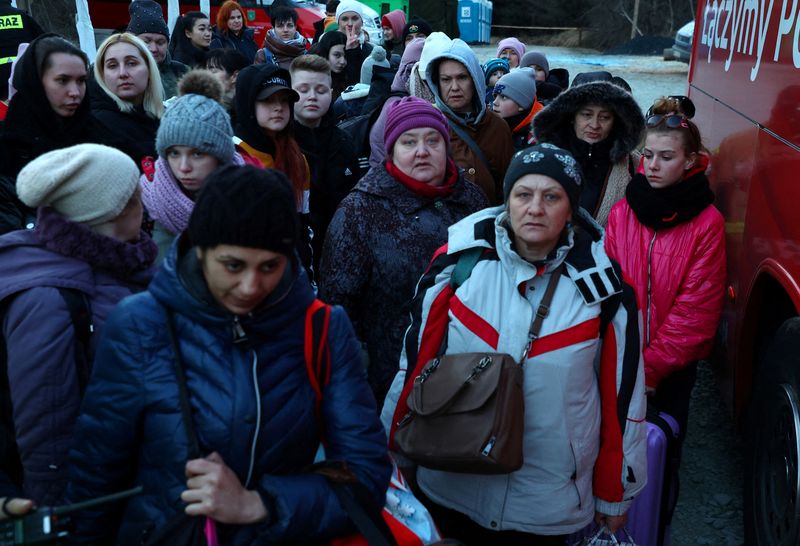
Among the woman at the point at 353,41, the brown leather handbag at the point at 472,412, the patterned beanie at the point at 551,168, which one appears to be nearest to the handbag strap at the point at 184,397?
the brown leather handbag at the point at 472,412

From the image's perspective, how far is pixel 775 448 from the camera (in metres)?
3.42

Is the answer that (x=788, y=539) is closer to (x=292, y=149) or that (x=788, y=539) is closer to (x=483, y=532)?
(x=483, y=532)

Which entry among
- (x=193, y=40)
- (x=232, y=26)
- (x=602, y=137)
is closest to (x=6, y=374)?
(x=602, y=137)

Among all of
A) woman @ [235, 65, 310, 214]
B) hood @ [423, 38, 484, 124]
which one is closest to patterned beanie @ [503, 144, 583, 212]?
woman @ [235, 65, 310, 214]

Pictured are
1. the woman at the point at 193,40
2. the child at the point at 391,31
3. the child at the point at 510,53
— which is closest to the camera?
the woman at the point at 193,40

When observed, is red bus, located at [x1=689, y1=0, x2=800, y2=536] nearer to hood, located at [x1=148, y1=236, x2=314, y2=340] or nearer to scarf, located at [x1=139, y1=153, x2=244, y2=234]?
hood, located at [x1=148, y1=236, x2=314, y2=340]

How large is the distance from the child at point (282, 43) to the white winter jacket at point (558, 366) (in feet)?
19.5

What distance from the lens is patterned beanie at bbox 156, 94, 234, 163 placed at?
309 cm

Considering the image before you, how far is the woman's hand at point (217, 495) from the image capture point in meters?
1.72

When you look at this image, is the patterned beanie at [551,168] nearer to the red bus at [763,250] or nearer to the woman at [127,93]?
the red bus at [763,250]

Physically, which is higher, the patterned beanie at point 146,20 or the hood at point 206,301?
the patterned beanie at point 146,20

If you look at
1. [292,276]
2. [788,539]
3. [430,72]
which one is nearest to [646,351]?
[788,539]

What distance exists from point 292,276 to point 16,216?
1.74 meters

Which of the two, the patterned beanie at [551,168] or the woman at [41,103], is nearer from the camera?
the patterned beanie at [551,168]
